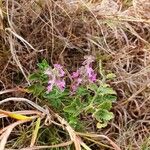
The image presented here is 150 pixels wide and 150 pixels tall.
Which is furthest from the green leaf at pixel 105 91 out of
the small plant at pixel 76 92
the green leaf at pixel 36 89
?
the green leaf at pixel 36 89

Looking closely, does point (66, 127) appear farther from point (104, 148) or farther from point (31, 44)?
point (31, 44)

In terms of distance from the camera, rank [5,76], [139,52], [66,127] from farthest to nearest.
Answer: [139,52], [5,76], [66,127]

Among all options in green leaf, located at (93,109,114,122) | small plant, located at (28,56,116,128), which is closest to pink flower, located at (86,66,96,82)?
small plant, located at (28,56,116,128)

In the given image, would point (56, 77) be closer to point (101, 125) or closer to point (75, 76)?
point (75, 76)

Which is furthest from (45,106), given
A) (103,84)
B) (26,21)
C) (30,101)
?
(26,21)

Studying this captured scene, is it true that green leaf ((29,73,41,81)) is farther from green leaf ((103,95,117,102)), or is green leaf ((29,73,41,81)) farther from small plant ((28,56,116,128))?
green leaf ((103,95,117,102))

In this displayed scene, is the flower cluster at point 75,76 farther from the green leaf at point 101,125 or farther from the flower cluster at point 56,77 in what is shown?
the green leaf at point 101,125

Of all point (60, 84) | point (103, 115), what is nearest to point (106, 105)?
point (103, 115)

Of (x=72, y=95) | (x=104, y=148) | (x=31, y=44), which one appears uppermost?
(x=31, y=44)
